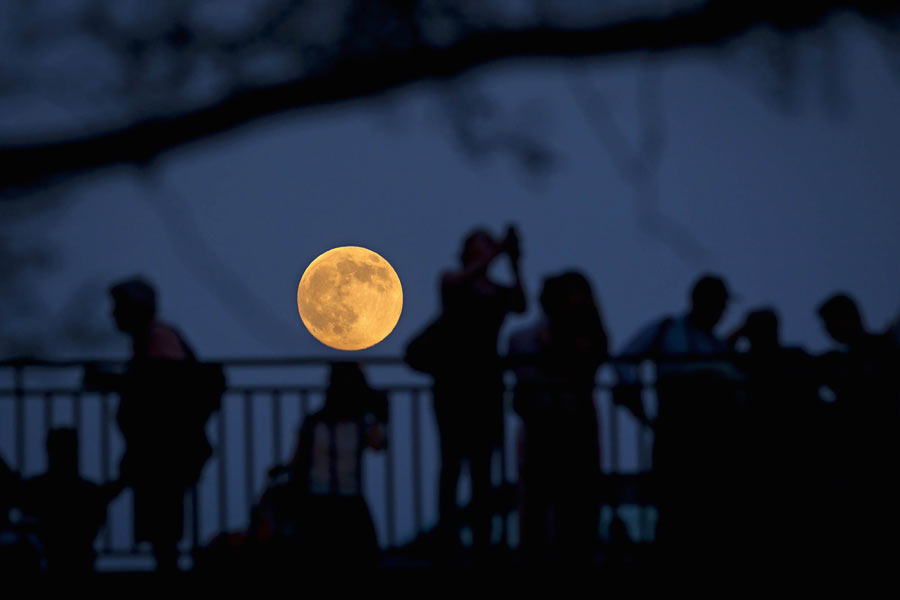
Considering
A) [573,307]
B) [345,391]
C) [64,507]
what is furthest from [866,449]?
[64,507]

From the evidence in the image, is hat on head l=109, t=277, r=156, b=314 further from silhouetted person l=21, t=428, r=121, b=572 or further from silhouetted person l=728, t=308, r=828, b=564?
silhouetted person l=728, t=308, r=828, b=564

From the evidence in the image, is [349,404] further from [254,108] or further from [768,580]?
[254,108]

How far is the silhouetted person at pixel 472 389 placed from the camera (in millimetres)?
5461

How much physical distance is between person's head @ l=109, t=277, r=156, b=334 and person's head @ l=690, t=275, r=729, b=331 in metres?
3.10

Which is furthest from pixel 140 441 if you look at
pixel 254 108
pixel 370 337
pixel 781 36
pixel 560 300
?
pixel 781 36

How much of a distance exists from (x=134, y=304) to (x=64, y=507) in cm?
125

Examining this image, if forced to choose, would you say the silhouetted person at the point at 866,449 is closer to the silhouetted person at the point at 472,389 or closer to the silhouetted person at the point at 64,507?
the silhouetted person at the point at 472,389

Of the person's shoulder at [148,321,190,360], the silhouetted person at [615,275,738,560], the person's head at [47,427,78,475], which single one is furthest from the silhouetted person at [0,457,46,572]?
the silhouetted person at [615,275,738,560]

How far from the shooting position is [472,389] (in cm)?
548

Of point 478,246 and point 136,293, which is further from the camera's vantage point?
point 478,246

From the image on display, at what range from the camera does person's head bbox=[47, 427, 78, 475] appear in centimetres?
566

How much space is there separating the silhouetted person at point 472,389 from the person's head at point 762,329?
4.38 feet

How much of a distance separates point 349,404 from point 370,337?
109 cm

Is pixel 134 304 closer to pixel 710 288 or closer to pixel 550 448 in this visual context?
Answer: pixel 550 448
